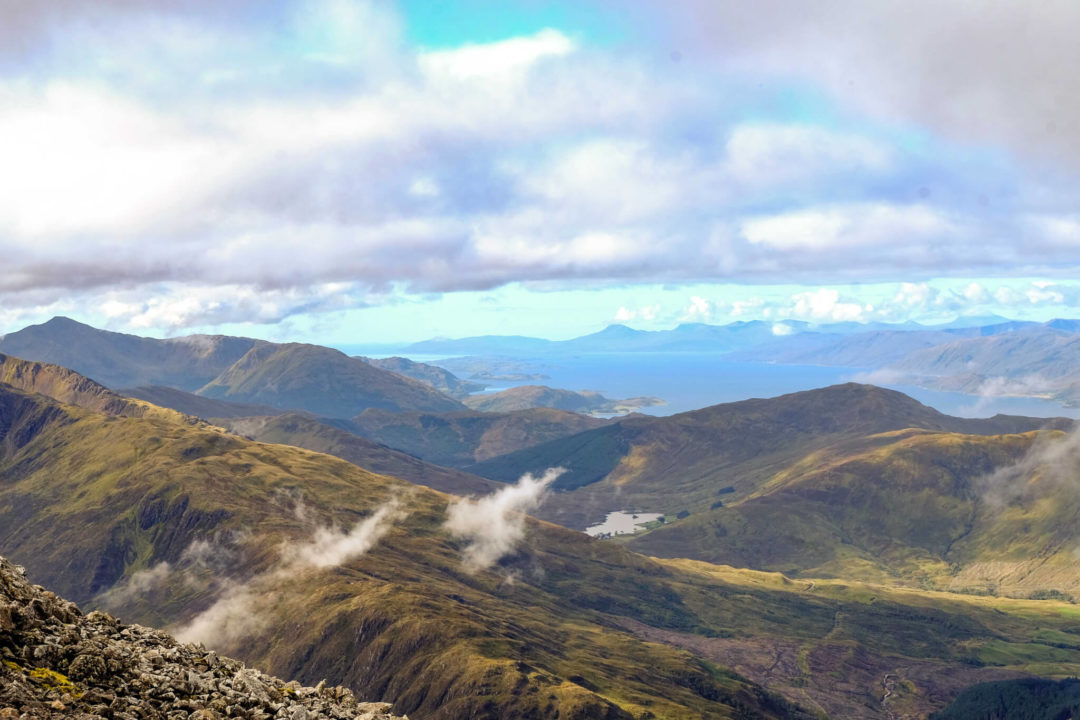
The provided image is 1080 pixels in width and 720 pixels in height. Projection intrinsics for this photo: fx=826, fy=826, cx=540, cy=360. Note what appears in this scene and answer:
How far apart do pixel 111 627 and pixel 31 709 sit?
76.8 ft

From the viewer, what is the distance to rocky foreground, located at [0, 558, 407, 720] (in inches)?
2184

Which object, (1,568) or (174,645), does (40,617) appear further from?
(174,645)

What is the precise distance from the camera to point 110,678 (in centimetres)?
6178

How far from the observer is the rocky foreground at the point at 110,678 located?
55.5 m

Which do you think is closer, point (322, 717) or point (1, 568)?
point (322, 717)

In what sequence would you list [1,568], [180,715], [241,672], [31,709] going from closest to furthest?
[31,709] < [180,715] < [1,568] < [241,672]

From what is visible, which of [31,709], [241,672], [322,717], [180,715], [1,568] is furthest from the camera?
[241,672]

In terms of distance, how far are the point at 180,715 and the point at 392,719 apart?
20.9m

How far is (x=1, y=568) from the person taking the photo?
231 ft

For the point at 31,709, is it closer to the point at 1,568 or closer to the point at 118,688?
the point at 118,688

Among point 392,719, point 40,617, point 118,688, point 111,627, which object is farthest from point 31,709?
point 392,719

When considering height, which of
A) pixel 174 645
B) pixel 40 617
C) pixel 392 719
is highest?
pixel 40 617

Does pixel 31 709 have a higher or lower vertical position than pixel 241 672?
higher

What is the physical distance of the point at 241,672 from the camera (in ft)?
247
